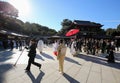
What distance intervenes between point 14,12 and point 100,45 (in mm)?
46472

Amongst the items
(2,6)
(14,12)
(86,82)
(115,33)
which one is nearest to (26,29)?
(14,12)

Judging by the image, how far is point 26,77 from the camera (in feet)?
20.3

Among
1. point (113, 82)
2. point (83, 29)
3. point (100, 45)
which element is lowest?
point (113, 82)

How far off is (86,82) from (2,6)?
47751 mm

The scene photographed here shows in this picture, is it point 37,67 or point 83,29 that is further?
point 83,29

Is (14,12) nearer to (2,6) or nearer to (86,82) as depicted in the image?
(2,6)

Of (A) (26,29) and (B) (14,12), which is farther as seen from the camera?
(A) (26,29)

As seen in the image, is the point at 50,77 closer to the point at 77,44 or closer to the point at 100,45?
the point at 77,44

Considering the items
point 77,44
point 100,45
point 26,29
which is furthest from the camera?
point 26,29

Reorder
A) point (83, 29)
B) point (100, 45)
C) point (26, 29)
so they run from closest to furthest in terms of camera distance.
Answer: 1. point (100, 45)
2. point (83, 29)
3. point (26, 29)

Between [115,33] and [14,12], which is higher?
[14,12]

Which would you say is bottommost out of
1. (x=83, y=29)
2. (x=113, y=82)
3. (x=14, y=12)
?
(x=113, y=82)

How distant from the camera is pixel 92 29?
113ft

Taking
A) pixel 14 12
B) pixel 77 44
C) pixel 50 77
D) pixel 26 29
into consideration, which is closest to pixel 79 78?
pixel 50 77
